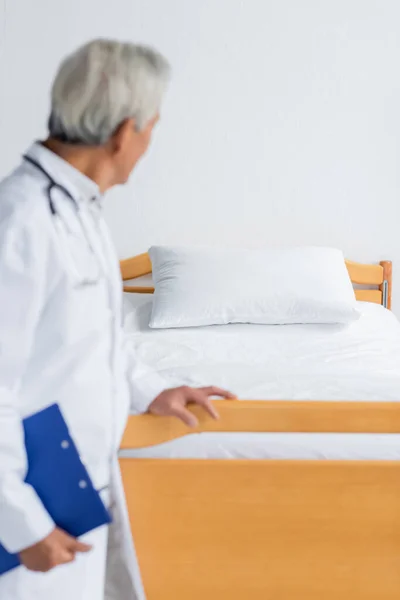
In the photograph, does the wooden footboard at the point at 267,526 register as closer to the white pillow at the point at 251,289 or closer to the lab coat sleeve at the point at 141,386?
the lab coat sleeve at the point at 141,386

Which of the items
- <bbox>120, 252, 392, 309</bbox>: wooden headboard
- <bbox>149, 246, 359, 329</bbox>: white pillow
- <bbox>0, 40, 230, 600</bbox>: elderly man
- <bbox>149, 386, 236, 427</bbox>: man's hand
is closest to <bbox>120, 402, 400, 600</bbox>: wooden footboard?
<bbox>149, 386, 236, 427</bbox>: man's hand

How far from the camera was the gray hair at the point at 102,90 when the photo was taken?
0.96m

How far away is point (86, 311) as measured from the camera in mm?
983

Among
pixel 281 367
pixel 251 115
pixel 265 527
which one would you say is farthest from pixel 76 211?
pixel 251 115

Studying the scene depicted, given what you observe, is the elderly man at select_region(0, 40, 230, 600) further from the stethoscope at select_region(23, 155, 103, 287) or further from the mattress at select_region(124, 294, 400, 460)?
the mattress at select_region(124, 294, 400, 460)

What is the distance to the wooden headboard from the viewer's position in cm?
299

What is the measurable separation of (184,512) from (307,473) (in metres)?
0.24

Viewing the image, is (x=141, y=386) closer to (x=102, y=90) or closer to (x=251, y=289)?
(x=102, y=90)

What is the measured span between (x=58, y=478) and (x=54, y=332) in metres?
0.20

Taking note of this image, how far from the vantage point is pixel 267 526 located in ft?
4.41

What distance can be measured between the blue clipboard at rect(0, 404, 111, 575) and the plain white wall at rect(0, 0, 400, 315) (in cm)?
213

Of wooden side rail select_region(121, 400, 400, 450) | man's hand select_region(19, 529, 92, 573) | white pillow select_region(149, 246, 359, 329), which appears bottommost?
white pillow select_region(149, 246, 359, 329)

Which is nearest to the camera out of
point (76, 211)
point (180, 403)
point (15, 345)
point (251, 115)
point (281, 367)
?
point (15, 345)

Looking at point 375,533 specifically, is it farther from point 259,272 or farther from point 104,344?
point 259,272
